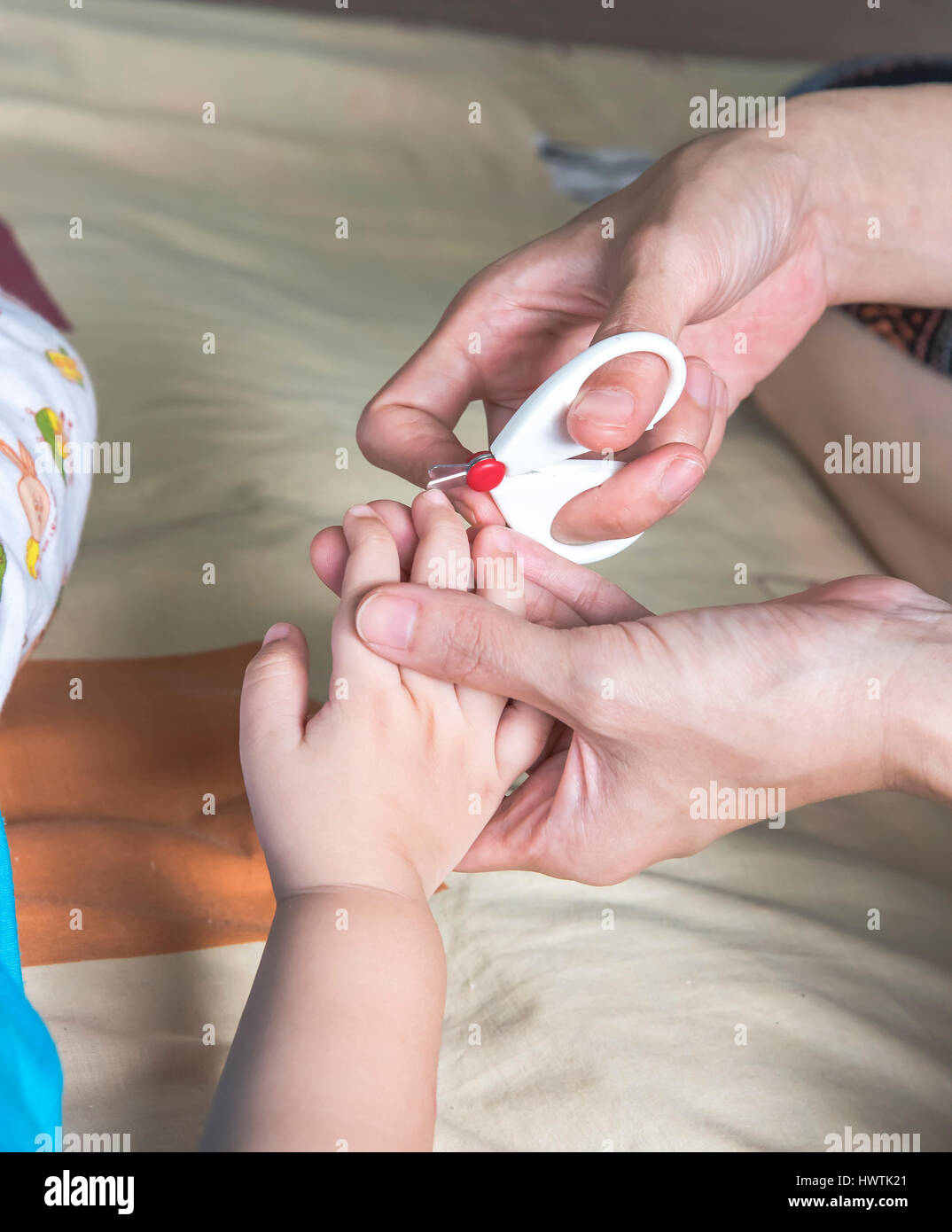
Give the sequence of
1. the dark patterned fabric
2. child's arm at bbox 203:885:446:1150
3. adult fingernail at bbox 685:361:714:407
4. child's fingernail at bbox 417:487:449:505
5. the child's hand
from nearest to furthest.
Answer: child's arm at bbox 203:885:446:1150
the child's hand
child's fingernail at bbox 417:487:449:505
adult fingernail at bbox 685:361:714:407
the dark patterned fabric

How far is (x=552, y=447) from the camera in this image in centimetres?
73

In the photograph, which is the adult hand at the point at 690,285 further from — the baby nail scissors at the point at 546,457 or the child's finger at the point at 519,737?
the child's finger at the point at 519,737

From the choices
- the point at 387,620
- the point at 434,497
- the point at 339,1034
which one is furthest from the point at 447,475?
the point at 339,1034

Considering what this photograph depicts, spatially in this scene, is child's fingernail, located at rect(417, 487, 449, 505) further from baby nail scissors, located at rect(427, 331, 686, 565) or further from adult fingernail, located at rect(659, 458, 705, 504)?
adult fingernail, located at rect(659, 458, 705, 504)

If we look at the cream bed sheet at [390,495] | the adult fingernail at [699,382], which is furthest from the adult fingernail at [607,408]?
the cream bed sheet at [390,495]

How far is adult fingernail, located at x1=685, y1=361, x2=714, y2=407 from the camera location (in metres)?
0.89

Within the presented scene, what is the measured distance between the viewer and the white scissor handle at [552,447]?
689mm

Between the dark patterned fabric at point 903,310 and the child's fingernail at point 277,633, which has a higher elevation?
the dark patterned fabric at point 903,310

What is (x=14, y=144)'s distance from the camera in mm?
1580

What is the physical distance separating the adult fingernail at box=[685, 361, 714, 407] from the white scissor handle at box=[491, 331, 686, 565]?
4.6 inches

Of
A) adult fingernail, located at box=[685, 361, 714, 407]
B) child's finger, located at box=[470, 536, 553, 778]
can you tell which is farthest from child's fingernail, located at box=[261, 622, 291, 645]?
adult fingernail, located at box=[685, 361, 714, 407]

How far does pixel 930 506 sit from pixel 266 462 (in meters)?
0.69

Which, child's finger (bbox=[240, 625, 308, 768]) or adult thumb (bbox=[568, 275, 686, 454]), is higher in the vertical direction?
adult thumb (bbox=[568, 275, 686, 454])
